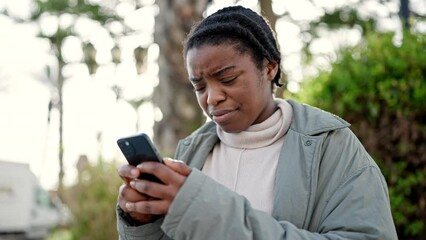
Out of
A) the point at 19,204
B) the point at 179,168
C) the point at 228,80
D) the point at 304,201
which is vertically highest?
the point at 228,80

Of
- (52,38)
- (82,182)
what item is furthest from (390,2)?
(52,38)

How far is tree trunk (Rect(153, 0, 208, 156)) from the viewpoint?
734cm

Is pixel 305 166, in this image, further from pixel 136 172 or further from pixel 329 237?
pixel 136 172

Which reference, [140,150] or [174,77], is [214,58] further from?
[174,77]

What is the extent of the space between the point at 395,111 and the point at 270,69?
2589mm

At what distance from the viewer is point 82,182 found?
7402 millimetres

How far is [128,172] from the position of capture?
1.74m

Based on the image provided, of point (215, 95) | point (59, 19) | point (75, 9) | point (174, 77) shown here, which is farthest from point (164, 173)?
point (59, 19)

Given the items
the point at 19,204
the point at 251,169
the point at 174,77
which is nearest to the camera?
the point at 251,169

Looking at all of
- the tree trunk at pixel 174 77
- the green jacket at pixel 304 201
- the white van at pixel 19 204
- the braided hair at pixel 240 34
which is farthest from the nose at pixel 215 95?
the white van at pixel 19 204

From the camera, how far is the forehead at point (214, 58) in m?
1.99

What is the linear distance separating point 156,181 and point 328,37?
14.6 metres

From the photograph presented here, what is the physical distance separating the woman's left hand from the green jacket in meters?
0.02

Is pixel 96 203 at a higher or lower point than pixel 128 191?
lower
